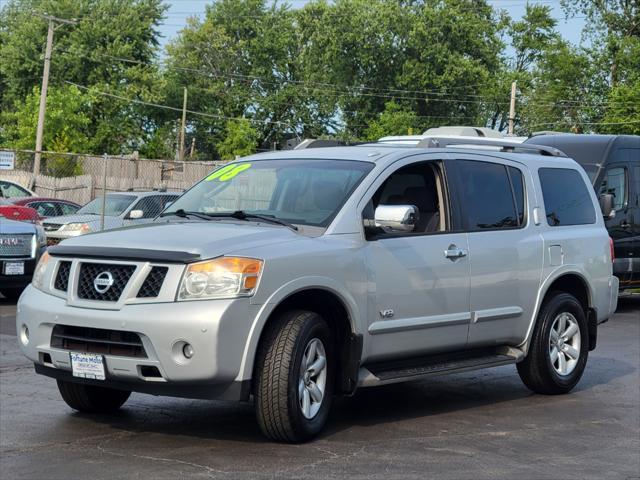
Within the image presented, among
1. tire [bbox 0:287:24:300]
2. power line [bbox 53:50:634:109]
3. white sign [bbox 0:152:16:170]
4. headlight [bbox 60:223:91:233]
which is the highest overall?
power line [bbox 53:50:634:109]

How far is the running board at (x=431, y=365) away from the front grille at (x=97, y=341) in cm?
150

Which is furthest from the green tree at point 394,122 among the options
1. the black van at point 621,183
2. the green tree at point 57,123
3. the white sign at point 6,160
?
the black van at point 621,183

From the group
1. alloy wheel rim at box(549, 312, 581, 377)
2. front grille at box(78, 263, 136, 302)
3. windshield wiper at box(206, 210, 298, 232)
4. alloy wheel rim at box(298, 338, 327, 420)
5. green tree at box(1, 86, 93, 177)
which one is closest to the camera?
front grille at box(78, 263, 136, 302)

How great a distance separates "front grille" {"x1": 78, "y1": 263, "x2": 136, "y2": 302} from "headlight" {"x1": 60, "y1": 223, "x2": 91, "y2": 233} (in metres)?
14.7

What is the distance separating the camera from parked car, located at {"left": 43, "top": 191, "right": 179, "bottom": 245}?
70.9 ft

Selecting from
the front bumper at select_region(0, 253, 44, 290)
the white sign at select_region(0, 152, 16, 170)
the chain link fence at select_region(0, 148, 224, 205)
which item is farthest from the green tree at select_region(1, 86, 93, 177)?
the front bumper at select_region(0, 253, 44, 290)

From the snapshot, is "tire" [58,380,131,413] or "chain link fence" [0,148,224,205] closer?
"tire" [58,380,131,413]

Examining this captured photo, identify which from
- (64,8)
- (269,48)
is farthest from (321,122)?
(64,8)

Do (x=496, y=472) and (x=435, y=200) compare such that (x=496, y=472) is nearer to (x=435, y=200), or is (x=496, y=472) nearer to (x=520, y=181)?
(x=435, y=200)

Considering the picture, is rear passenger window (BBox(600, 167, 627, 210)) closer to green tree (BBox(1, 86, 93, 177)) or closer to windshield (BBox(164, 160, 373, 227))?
windshield (BBox(164, 160, 373, 227))

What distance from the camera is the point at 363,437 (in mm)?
7395

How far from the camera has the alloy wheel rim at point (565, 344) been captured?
936 cm

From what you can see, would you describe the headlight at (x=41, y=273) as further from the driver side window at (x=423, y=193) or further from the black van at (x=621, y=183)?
the black van at (x=621, y=183)

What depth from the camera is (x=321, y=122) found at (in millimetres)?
88312
